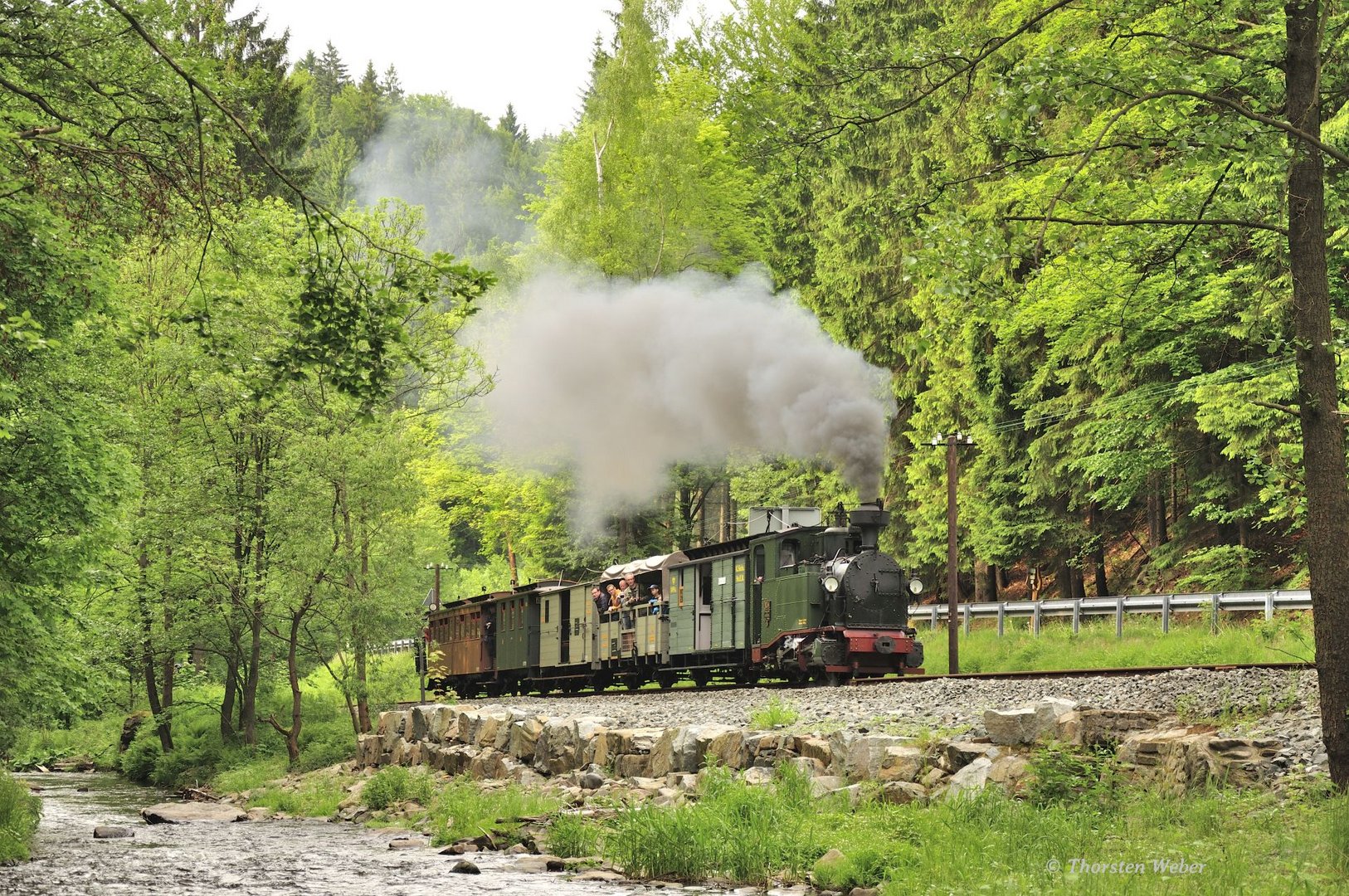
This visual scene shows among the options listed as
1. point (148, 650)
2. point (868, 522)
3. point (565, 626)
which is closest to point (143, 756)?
point (148, 650)

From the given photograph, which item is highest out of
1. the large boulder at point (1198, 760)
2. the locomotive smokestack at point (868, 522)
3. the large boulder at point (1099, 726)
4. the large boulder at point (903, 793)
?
the locomotive smokestack at point (868, 522)

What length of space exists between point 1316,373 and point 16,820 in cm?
1510

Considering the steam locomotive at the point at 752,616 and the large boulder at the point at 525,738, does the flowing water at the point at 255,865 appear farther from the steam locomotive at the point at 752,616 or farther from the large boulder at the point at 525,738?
the steam locomotive at the point at 752,616

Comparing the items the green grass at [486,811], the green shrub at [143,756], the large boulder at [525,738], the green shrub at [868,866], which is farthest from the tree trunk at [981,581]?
the green shrub at [868,866]

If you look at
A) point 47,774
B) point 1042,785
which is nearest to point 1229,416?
point 1042,785

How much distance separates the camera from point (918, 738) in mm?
12789

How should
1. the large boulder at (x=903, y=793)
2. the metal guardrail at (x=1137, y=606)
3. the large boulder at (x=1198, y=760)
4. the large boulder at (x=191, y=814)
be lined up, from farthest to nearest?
the metal guardrail at (x=1137, y=606) → the large boulder at (x=191, y=814) → the large boulder at (x=903, y=793) → the large boulder at (x=1198, y=760)

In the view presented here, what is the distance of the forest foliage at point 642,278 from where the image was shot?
10000mm

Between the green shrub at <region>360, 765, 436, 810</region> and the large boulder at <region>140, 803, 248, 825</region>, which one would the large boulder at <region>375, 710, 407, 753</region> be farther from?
the green shrub at <region>360, 765, 436, 810</region>

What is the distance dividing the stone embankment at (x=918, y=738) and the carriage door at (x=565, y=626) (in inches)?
318

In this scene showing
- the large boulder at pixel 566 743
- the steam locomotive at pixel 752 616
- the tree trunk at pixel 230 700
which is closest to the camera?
the large boulder at pixel 566 743

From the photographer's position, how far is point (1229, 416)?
1955 cm

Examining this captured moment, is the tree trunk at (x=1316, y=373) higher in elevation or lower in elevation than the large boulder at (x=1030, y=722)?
higher

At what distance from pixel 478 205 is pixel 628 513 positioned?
3918 cm
